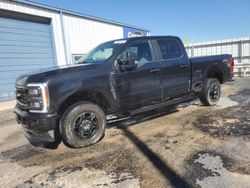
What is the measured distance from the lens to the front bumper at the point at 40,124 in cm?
410

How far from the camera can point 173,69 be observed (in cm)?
599

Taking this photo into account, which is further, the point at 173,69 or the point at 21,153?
the point at 173,69

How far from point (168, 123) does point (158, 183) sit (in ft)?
9.20

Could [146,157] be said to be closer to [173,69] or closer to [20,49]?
[173,69]

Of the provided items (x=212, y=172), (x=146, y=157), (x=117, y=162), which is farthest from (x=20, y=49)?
(x=212, y=172)

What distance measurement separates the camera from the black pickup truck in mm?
4168

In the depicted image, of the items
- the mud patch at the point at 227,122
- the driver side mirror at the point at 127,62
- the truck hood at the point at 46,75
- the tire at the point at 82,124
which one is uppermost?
the driver side mirror at the point at 127,62

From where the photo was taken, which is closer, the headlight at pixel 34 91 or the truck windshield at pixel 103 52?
the headlight at pixel 34 91

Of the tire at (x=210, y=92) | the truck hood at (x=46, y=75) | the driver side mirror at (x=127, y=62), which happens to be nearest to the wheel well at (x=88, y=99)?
the truck hood at (x=46, y=75)

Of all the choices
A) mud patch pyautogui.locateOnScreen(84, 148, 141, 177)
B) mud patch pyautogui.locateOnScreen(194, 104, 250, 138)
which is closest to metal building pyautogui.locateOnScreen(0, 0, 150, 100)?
mud patch pyautogui.locateOnScreen(84, 148, 141, 177)

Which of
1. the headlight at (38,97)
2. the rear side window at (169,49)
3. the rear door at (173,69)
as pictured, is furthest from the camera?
the rear side window at (169,49)

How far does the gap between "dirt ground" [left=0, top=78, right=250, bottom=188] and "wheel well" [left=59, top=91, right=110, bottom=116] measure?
1.67 feet

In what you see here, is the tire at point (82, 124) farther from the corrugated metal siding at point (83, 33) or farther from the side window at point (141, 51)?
the corrugated metal siding at point (83, 33)

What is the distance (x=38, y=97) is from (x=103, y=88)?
1.23m
